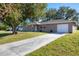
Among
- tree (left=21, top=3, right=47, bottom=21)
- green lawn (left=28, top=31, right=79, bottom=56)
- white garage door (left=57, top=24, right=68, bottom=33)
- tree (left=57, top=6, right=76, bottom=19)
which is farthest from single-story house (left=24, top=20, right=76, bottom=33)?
green lawn (left=28, top=31, right=79, bottom=56)

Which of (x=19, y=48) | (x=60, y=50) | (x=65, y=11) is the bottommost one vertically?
(x=60, y=50)

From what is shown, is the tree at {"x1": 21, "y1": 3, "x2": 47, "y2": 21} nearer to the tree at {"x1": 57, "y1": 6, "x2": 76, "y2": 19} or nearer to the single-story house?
the tree at {"x1": 57, "y1": 6, "x2": 76, "y2": 19}

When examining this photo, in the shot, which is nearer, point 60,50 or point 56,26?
point 60,50

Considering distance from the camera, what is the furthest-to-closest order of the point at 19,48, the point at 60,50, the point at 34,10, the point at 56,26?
1. the point at 56,26
2. the point at 34,10
3. the point at 19,48
4. the point at 60,50

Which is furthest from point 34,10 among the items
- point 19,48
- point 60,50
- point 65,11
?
point 60,50

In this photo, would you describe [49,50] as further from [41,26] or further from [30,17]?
[41,26]

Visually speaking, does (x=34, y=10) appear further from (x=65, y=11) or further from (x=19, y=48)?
(x=19, y=48)

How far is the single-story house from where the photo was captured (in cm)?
1850

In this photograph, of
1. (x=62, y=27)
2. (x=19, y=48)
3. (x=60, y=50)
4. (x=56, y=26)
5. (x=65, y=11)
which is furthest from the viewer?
(x=56, y=26)

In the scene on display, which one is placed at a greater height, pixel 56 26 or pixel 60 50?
pixel 56 26

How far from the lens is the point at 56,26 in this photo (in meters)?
20.6

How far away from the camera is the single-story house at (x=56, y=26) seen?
18495 mm

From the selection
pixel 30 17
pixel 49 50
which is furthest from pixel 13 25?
pixel 49 50

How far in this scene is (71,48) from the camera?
9906 mm
